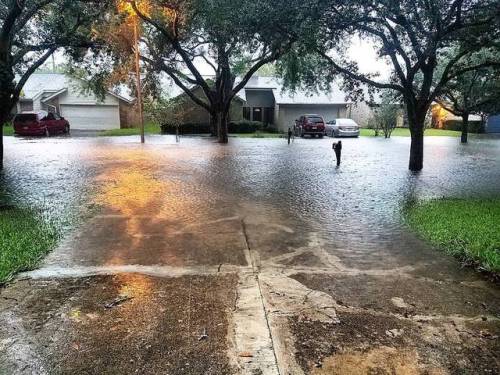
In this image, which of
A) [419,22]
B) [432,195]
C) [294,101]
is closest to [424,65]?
[419,22]

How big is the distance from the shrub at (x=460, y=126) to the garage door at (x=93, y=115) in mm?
31108

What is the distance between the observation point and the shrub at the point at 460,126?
37.0 meters

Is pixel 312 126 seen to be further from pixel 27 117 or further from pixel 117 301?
pixel 117 301

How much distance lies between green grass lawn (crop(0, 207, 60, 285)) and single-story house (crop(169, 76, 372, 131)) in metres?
28.3

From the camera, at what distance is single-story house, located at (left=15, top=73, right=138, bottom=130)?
38.4 meters

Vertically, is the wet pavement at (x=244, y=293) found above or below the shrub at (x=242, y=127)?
below

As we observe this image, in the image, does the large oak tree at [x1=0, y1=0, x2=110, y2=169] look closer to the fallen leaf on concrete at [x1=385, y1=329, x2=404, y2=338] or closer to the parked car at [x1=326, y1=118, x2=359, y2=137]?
the fallen leaf on concrete at [x1=385, y1=329, x2=404, y2=338]

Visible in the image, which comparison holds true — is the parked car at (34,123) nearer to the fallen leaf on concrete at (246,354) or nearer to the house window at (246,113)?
the house window at (246,113)

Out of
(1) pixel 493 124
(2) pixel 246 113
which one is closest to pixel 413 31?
(2) pixel 246 113

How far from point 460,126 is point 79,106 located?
3487 cm

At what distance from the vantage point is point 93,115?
1534 inches

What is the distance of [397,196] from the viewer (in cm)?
1009

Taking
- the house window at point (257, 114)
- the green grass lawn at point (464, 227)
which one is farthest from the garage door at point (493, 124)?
the green grass lawn at point (464, 227)

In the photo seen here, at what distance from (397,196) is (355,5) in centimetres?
499
